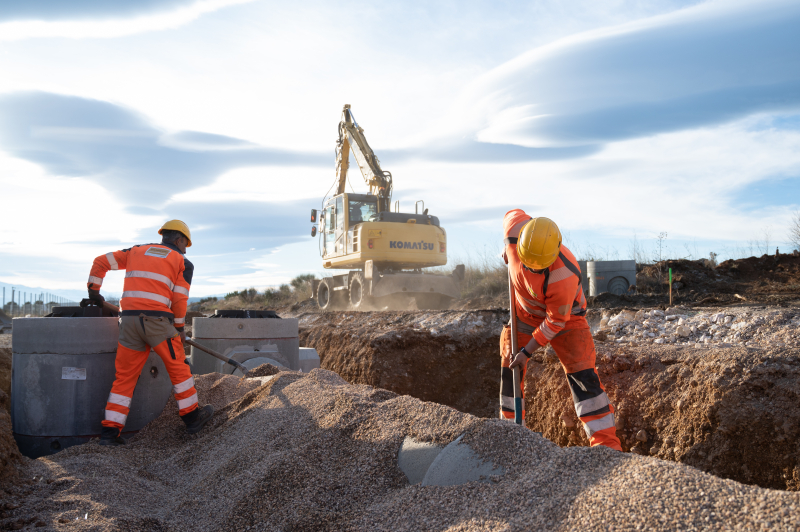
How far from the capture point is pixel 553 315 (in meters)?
3.89

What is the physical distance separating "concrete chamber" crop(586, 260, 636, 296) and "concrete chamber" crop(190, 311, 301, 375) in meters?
7.96

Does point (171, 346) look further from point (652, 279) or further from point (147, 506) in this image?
point (652, 279)

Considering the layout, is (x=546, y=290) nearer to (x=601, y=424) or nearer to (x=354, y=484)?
(x=601, y=424)

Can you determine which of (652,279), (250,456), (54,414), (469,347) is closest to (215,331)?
(54,414)

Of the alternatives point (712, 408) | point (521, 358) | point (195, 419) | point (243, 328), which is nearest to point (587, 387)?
point (521, 358)

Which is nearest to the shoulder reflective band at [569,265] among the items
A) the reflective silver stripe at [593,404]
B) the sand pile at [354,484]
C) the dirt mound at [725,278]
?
the reflective silver stripe at [593,404]

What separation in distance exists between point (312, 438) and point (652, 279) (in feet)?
42.2

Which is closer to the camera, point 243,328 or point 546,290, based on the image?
point 546,290

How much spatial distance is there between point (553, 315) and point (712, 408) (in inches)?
54.1

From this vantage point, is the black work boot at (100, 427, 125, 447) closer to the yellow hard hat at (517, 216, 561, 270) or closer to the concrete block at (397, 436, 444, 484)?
the concrete block at (397, 436, 444, 484)

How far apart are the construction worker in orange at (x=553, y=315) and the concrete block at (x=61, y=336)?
3.56 m

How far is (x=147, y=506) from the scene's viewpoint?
122 inches

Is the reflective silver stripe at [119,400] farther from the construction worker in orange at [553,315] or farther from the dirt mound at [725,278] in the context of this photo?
the dirt mound at [725,278]

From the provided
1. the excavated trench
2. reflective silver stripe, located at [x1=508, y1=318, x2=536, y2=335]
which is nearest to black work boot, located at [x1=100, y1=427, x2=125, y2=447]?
reflective silver stripe, located at [x1=508, y1=318, x2=536, y2=335]
